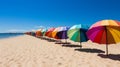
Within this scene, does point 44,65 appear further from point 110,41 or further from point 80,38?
point 80,38

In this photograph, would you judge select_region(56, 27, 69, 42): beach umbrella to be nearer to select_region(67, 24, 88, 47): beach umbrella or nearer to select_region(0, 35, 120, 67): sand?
select_region(67, 24, 88, 47): beach umbrella

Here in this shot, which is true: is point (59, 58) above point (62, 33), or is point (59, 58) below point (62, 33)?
below

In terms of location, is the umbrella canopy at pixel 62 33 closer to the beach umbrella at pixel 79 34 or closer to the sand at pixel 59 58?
the beach umbrella at pixel 79 34

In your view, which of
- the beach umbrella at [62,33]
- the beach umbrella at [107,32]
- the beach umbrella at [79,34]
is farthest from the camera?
the beach umbrella at [62,33]

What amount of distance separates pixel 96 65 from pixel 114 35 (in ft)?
9.99

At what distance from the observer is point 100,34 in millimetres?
10867

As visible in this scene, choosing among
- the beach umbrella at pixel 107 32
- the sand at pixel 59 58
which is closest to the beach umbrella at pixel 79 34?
the sand at pixel 59 58

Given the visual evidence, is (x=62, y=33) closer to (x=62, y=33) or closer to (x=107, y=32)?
(x=62, y=33)

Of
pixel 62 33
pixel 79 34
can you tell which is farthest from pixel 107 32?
pixel 62 33

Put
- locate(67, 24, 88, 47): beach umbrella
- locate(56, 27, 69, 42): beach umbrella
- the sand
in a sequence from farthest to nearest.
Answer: locate(56, 27, 69, 42): beach umbrella
locate(67, 24, 88, 47): beach umbrella
the sand

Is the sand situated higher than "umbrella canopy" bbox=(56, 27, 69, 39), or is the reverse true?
"umbrella canopy" bbox=(56, 27, 69, 39)

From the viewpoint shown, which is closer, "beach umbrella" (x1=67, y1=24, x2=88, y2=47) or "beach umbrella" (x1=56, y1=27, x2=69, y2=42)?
"beach umbrella" (x1=67, y1=24, x2=88, y2=47)

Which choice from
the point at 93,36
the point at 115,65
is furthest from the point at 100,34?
the point at 115,65

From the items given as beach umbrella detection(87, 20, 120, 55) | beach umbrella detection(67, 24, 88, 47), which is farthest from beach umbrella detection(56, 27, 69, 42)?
beach umbrella detection(87, 20, 120, 55)
